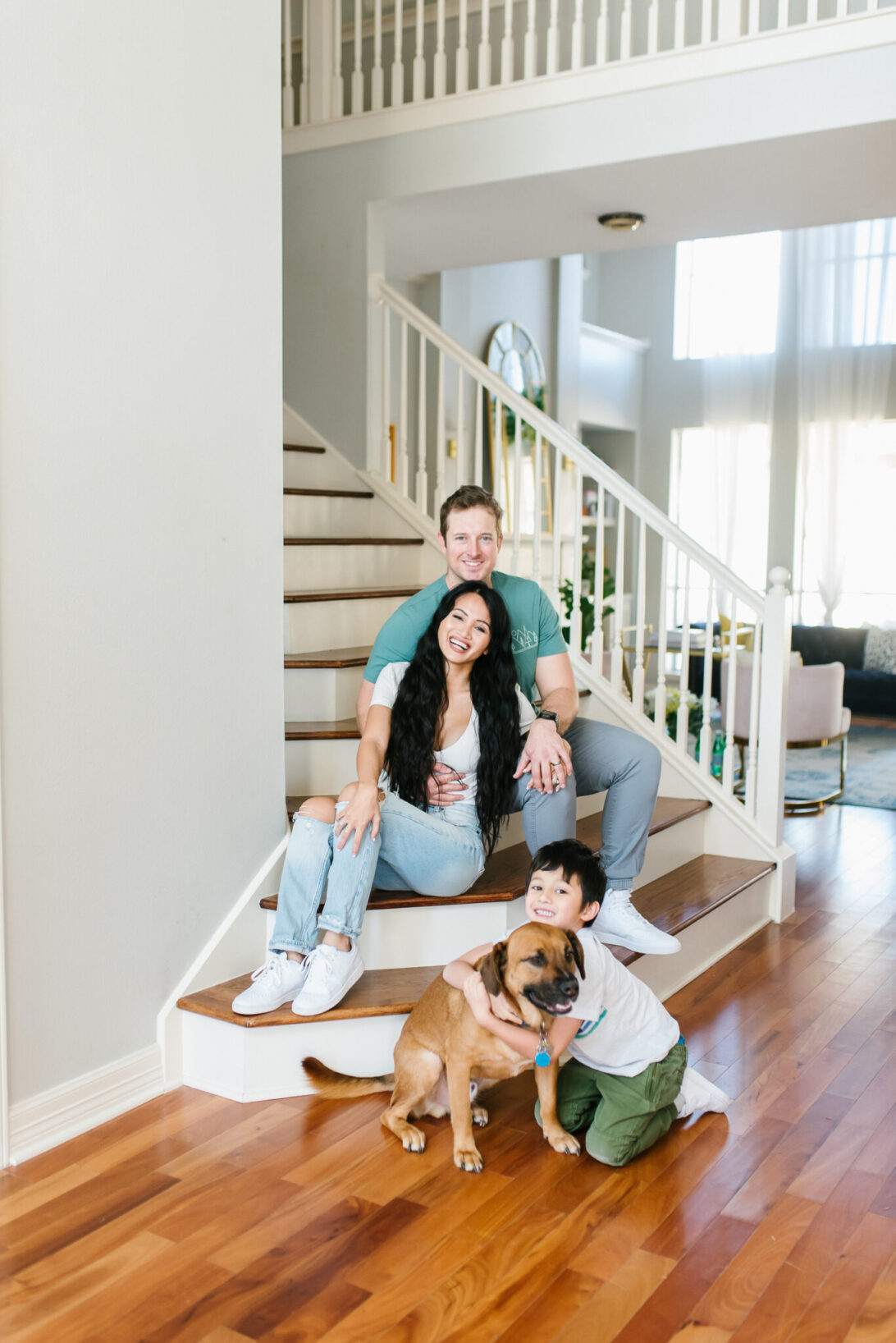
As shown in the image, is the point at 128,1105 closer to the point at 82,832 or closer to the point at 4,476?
the point at 82,832

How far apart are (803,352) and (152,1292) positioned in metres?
9.06

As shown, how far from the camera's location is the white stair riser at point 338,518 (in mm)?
4188

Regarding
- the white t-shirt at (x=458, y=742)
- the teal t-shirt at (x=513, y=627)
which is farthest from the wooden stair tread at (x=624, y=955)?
the teal t-shirt at (x=513, y=627)

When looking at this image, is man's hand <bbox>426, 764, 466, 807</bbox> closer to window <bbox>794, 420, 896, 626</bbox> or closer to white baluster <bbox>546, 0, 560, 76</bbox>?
white baluster <bbox>546, 0, 560, 76</bbox>

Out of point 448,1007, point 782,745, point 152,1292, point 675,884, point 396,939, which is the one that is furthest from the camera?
point 782,745

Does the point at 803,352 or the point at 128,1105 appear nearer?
the point at 128,1105

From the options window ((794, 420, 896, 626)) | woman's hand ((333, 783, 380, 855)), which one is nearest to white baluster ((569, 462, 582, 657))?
woman's hand ((333, 783, 380, 855))

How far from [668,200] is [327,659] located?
2.37m

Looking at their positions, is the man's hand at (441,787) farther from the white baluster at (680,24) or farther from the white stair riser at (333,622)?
the white baluster at (680,24)

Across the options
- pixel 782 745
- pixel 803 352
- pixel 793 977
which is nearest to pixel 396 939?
pixel 793 977

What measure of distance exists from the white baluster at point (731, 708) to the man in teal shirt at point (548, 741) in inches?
38.5

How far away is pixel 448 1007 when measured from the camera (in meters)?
2.28

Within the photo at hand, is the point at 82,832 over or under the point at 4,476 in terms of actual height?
under

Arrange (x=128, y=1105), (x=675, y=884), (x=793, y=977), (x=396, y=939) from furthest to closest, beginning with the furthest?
(x=675, y=884)
(x=793, y=977)
(x=396, y=939)
(x=128, y=1105)
